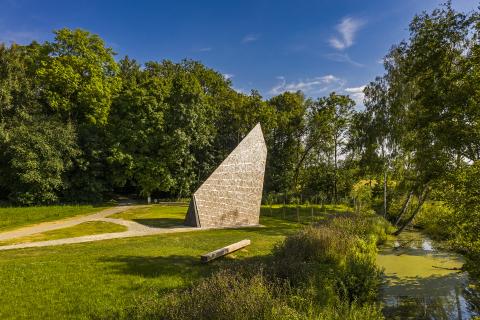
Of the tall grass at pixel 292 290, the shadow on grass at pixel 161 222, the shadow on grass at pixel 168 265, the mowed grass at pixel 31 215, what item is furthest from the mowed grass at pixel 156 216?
the tall grass at pixel 292 290

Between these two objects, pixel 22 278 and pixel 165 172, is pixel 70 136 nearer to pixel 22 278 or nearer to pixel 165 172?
pixel 165 172

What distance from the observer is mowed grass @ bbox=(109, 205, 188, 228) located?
772 inches

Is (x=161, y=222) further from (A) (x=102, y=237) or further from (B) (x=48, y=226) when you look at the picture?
(B) (x=48, y=226)

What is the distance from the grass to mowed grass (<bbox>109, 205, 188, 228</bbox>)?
7.25 feet

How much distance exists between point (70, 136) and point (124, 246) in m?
18.1

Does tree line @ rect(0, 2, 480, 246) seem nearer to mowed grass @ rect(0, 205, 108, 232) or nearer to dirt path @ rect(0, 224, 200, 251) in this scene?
mowed grass @ rect(0, 205, 108, 232)

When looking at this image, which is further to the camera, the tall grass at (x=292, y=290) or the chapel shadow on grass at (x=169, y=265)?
the chapel shadow on grass at (x=169, y=265)

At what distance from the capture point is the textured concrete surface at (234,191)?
1847 centimetres

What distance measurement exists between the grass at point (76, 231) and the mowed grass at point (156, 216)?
7.25ft

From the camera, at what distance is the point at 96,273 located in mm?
8766

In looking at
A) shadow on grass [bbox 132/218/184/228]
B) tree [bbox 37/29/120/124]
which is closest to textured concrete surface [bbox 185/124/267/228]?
shadow on grass [bbox 132/218/184/228]

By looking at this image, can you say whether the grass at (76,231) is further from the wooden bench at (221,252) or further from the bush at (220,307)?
the bush at (220,307)

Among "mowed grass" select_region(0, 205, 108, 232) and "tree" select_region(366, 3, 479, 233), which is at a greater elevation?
"tree" select_region(366, 3, 479, 233)

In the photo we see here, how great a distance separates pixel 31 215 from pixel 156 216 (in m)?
8.18
